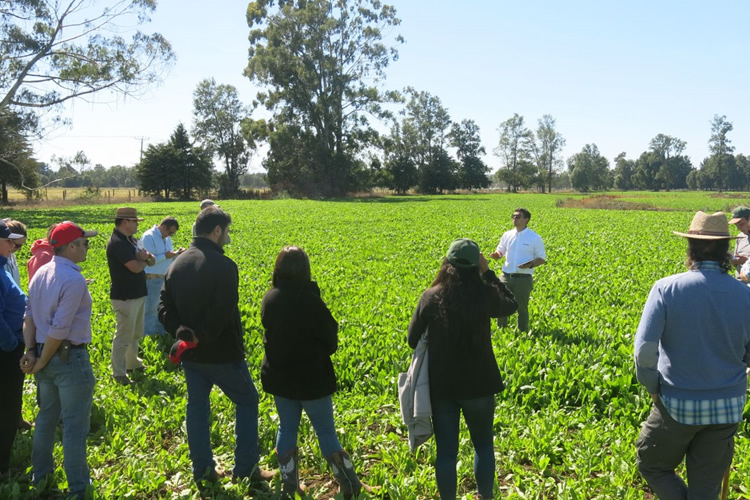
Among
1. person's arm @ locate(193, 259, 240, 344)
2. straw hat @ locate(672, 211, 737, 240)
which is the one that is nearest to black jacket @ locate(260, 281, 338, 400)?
person's arm @ locate(193, 259, 240, 344)

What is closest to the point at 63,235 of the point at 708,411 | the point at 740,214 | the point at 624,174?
the point at 708,411

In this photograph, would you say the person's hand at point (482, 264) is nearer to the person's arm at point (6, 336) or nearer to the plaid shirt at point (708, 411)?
the plaid shirt at point (708, 411)

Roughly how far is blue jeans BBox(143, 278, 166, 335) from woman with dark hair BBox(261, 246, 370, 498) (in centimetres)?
426

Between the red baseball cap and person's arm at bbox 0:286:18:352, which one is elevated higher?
the red baseball cap

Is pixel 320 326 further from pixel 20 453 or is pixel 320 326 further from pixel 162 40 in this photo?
pixel 162 40

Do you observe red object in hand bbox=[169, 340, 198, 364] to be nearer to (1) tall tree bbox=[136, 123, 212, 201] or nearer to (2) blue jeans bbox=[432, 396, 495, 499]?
(2) blue jeans bbox=[432, 396, 495, 499]

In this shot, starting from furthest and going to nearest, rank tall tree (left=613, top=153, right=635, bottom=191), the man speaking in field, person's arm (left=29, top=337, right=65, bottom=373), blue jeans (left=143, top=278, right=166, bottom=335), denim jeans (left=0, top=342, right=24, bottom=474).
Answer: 1. tall tree (left=613, top=153, right=635, bottom=191)
2. the man speaking in field
3. blue jeans (left=143, top=278, right=166, bottom=335)
4. denim jeans (left=0, top=342, right=24, bottom=474)
5. person's arm (left=29, top=337, right=65, bottom=373)

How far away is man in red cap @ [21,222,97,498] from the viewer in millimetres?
3734

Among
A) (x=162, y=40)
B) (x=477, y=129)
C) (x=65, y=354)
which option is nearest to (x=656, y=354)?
(x=65, y=354)

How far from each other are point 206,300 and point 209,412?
908mm

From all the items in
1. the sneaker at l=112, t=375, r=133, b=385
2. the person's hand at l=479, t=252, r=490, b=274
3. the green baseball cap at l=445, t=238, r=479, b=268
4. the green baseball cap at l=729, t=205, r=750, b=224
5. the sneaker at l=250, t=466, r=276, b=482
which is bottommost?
the sneaker at l=250, t=466, r=276, b=482

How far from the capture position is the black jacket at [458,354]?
3434 millimetres

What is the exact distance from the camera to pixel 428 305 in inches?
137

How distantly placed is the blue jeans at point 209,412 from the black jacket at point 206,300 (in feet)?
0.43
